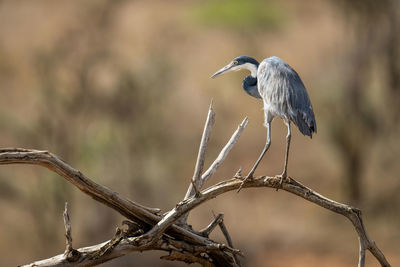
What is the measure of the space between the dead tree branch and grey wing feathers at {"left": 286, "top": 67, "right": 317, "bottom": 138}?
2.67 feet

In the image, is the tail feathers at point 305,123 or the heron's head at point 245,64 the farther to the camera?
the heron's head at point 245,64

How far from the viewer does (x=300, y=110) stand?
15.7 ft

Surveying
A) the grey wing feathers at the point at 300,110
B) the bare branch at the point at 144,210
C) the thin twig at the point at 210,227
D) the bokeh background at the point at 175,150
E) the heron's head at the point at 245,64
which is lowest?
Result: the bokeh background at the point at 175,150

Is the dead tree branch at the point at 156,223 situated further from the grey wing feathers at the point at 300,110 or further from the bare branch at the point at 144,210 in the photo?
the grey wing feathers at the point at 300,110

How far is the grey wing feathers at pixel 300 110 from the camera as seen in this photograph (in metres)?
4.77

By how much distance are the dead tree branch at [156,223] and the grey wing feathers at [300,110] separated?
0.81 m

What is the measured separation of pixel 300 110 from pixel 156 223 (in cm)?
154

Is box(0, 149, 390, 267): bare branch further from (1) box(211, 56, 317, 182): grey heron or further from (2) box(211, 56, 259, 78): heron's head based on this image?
(2) box(211, 56, 259, 78): heron's head

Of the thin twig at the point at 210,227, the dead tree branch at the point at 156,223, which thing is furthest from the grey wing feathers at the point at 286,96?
the thin twig at the point at 210,227

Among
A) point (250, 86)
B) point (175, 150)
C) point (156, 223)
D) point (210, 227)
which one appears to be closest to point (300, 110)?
point (250, 86)

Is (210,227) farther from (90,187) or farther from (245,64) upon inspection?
(245,64)

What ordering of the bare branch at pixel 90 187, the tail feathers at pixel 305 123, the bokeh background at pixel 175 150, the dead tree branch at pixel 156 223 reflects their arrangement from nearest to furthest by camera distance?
the bare branch at pixel 90 187, the dead tree branch at pixel 156 223, the tail feathers at pixel 305 123, the bokeh background at pixel 175 150

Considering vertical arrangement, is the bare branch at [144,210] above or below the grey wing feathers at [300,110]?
below

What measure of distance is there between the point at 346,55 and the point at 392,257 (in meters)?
4.61
